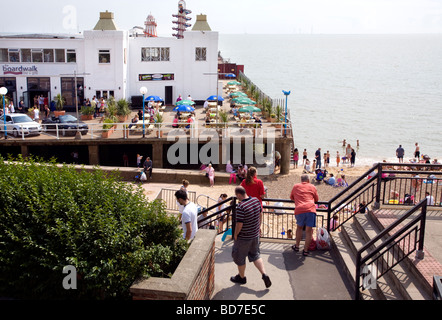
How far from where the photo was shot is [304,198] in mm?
8906

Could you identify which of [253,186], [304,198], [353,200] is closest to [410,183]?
[353,200]

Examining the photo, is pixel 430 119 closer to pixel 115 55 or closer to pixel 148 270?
pixel 115 55

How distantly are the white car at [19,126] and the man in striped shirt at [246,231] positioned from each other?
24.4 metres

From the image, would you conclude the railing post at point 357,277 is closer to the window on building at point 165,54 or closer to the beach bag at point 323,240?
the beach bag at point 323,240

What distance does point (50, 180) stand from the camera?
22.3 ft

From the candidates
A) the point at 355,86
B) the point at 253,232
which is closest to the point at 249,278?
the point at 253,232

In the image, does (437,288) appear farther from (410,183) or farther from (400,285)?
(410,183)

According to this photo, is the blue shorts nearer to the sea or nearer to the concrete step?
the concrete step

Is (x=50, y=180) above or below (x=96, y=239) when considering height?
above

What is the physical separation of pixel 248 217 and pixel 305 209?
5.63 feet

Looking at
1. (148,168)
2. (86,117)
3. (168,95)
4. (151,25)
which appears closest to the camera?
(148,168)

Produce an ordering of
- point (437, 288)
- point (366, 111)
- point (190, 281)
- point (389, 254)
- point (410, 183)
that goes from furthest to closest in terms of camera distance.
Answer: point (366, 111) → point (410, 183) → point (389, 254) → point (190, 281) → point (437, 288)

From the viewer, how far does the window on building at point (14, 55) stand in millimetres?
38250
